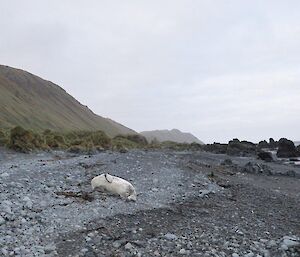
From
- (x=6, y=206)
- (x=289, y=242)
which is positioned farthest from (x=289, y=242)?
(x=6, y=206)

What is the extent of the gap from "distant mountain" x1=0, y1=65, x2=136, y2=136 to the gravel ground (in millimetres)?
80559

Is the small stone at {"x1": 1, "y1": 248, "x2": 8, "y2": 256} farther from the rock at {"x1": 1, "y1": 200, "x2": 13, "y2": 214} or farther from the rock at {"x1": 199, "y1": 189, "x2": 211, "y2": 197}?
the rock at {"x1": 199, "y1": 189, "x2": 211, "y2": 197}

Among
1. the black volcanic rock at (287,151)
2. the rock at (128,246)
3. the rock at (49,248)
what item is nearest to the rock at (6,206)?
the rock at (49,248)

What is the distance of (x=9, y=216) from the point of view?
888cm

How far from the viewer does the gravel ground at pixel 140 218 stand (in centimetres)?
822

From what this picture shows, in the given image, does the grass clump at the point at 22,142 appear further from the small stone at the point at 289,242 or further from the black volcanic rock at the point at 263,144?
the black volcanic rock at the point at 263,144

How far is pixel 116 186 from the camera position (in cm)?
1156

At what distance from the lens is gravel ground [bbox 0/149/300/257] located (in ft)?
27.0

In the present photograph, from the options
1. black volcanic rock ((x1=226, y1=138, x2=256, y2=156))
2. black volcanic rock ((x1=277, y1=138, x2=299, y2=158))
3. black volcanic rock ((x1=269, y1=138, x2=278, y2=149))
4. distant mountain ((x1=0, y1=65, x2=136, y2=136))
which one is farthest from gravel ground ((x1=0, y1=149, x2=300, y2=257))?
distant mountain ((x1=0, y1=65, x2=136, y2=136))

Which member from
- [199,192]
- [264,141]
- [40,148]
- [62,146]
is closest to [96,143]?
[62,146]

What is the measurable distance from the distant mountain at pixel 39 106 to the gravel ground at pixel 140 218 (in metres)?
80.6

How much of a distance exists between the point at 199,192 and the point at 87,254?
6573 millimetres

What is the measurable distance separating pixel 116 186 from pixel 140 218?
6.06 feet

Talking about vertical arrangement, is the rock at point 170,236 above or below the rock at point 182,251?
above
